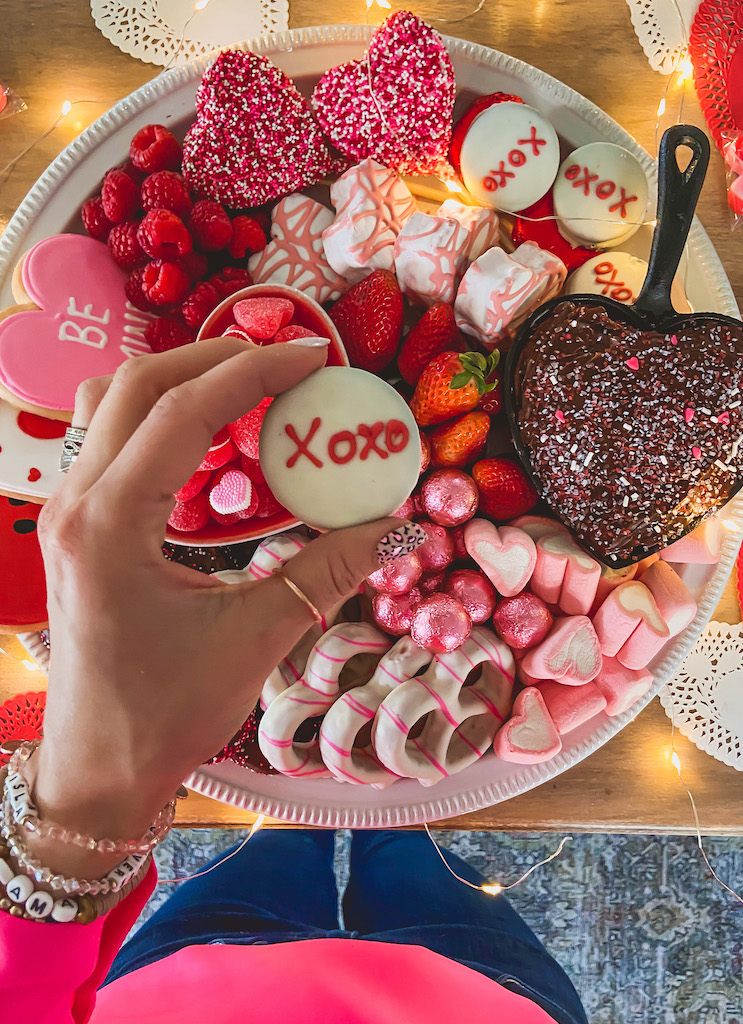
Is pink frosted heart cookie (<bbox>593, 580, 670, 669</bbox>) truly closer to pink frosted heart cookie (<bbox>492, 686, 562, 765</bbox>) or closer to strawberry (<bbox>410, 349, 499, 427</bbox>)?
pink frosted heart cookie (<bbox>492, 686, 562, 765</bbox>)

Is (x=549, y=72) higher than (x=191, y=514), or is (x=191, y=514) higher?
(x=549, y=72)

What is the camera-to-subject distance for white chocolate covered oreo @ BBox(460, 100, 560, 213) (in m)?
1.02

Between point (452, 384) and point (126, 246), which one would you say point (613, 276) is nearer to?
point (452, 384)

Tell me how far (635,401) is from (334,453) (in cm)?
46

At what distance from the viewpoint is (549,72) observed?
1177 millimetres

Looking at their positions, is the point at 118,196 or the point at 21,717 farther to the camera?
the point at 21,717

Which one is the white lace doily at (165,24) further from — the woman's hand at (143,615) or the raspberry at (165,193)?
the woman's hand at (143,615)

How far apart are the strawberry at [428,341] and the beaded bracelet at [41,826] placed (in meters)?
0.67

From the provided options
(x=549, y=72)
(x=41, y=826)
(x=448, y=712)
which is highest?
(x=549, y=72)

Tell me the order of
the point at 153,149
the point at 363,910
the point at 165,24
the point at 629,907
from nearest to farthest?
the point at 153,149 → the point at 165,24 → the point at 363,910 → the point at 629,907

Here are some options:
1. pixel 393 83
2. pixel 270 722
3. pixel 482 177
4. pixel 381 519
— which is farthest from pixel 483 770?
pixel 393 83

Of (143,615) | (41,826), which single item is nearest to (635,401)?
(143,615)

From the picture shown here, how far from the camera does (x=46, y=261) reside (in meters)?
0.97

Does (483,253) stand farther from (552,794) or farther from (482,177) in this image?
(552,794)
